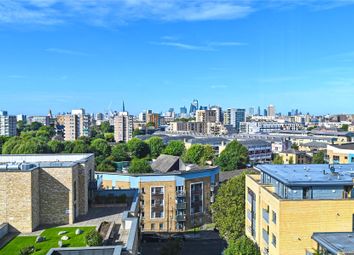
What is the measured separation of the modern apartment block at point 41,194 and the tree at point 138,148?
241ft

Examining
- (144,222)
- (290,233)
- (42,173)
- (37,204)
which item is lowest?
(144,222)

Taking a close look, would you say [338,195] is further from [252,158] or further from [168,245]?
[252,158]

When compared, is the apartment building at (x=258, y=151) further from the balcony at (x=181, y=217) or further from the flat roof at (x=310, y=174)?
the flat roof at (x=310, y=174)

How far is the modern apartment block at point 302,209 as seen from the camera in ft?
83.6

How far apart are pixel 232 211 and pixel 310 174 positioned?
1043 centimetres

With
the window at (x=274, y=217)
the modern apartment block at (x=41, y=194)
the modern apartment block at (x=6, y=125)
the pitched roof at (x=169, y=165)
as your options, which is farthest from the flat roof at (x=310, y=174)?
the modern apartment block at (x=6, y=125)

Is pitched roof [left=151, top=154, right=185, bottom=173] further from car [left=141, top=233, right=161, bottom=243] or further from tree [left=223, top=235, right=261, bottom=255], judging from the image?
tree [left=223, top=235, right=261, bottom=255]

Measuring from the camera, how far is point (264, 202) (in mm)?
29797

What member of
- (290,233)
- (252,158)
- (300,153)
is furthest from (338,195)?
(252,158)

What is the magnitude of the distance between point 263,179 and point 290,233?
28.0ft

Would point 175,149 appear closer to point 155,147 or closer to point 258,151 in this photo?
point 155,147

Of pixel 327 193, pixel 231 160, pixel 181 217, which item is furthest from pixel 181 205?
pixel 231 160

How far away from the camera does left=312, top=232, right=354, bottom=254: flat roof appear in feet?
65.2

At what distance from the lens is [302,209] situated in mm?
25609
